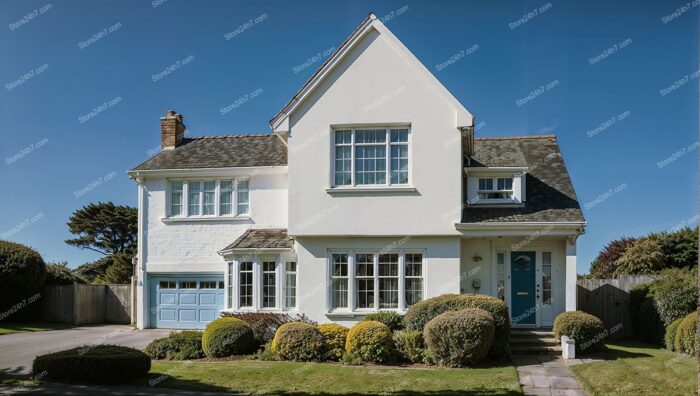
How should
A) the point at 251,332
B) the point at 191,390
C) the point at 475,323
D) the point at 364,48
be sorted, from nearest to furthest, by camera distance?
1. the point at 191,390
2. the point at 475,323
3. the point at 251,332
4. the point at 364,48

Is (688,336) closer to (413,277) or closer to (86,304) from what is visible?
(413,277)

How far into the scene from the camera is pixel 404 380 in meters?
13.9

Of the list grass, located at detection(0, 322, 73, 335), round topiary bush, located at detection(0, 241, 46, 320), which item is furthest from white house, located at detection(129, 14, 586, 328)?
round topiary bush, located at detection(0, 241, 46, 320)

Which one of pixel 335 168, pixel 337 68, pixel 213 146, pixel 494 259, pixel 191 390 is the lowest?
pixel 191 390

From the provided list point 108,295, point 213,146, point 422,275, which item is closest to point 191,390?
point 422,275

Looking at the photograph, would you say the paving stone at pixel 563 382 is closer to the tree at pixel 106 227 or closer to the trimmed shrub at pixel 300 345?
the trimmed shrub at pixel 300 345

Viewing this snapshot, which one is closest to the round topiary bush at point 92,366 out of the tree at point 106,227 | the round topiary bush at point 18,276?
the round topiary bush at point 18,276

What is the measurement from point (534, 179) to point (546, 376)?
8.95 m

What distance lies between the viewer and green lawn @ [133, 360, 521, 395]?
42.7ft

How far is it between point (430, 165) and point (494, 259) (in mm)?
4042

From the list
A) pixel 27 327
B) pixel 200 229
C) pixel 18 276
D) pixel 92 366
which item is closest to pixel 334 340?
pixel 92 366

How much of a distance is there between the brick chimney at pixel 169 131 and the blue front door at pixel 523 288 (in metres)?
14.9

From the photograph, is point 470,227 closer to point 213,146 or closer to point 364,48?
point 364,48

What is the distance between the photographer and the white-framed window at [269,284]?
20.9 m
